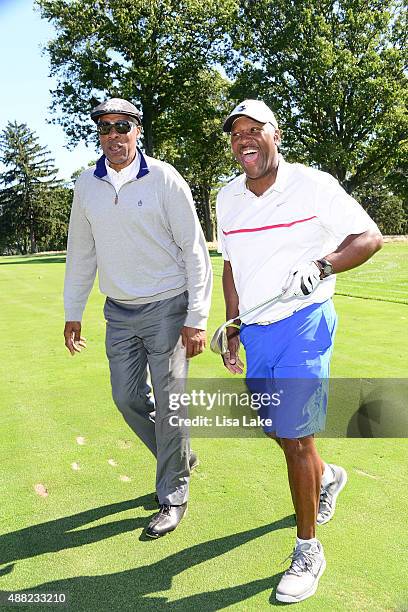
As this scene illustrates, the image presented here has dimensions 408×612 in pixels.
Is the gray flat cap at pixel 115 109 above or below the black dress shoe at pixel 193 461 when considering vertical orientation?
above

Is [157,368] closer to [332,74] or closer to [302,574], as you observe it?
[302,574]

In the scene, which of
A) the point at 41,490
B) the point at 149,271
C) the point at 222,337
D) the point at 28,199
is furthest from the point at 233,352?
the point at 28,199

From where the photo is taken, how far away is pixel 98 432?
15.3 ft

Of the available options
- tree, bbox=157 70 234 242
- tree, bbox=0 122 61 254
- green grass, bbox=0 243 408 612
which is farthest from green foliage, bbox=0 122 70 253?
green grass, bbox=0 243 408 612

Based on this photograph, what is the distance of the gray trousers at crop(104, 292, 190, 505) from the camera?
11.9ft

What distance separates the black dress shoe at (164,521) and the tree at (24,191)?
74495 mm

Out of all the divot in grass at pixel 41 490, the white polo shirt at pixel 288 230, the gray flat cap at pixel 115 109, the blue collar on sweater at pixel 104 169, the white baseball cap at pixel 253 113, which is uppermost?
the gray flat cap at pixel 115 109

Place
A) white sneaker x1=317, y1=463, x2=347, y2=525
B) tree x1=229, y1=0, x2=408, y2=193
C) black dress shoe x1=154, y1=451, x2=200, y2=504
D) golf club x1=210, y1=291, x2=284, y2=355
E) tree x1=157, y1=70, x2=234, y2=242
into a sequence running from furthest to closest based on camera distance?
tree x1=157, y1=70, x2=234, y2=242 < tree x1=229, y1=0, x2=408, y2=193 < black dress shoe x1=154, y1=451, x2=200, y2=504 < white sneaker x1=317, y1=463, x2=347, y2=525 < golf club x1=210, y1=291, x2=284, y2=355

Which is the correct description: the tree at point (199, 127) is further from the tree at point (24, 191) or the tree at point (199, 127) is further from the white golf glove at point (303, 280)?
the white golf glove at point (303, 280)

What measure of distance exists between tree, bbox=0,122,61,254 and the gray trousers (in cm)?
7394

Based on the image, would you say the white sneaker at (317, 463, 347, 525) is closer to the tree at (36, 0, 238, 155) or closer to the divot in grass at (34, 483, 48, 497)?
the divot in grass at (34, 483, 48, 497)

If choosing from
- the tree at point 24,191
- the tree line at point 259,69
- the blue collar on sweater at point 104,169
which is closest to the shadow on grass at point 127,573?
the blue collar on sweater at point 104,169

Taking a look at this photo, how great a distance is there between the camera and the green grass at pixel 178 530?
2.73 meters

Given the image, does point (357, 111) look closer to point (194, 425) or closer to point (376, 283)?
point (376, 283)
